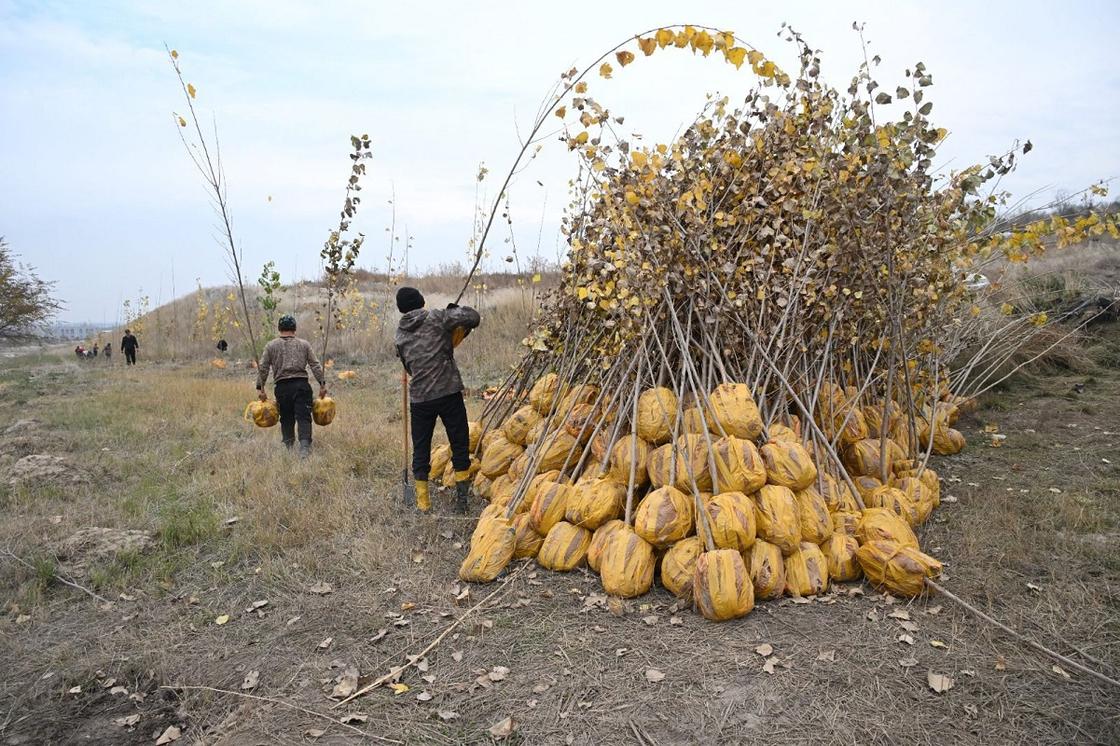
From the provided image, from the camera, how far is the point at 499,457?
536 cm

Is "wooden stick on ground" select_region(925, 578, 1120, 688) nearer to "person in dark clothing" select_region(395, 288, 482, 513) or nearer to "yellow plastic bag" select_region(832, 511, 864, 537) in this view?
"yellow plastic bag" select_region(832, 511, 864, 537)

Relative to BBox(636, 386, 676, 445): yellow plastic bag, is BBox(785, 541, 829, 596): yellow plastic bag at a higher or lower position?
lower

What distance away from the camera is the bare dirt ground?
9.08 ft

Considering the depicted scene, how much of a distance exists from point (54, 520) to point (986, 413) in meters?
8.36

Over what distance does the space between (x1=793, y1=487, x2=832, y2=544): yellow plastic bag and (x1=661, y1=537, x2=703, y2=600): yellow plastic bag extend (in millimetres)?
637

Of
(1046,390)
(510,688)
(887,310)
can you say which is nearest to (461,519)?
(510,688)

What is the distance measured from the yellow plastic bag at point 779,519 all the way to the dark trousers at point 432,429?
2363mm

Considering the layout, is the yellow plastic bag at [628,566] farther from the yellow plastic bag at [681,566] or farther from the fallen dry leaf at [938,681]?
the fallen dry leaf at [938,681]

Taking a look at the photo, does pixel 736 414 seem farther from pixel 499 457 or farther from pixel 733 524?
pixel 499 457

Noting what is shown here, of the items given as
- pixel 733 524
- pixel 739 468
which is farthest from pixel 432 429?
pixel 733 524

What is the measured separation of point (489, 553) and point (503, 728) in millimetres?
1305

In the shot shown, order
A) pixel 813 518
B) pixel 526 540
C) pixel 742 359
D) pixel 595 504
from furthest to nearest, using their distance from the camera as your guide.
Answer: pixel 742 359 → pixel 526 540 → pixel 595 504 → pixel 813 518

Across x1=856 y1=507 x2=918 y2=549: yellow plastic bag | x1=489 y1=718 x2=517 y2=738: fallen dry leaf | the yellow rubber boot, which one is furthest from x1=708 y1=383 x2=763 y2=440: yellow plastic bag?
the yellow rubber boot

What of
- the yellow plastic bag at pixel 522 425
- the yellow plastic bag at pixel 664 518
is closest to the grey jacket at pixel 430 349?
the yellow plastic bag at pixel 522 425
